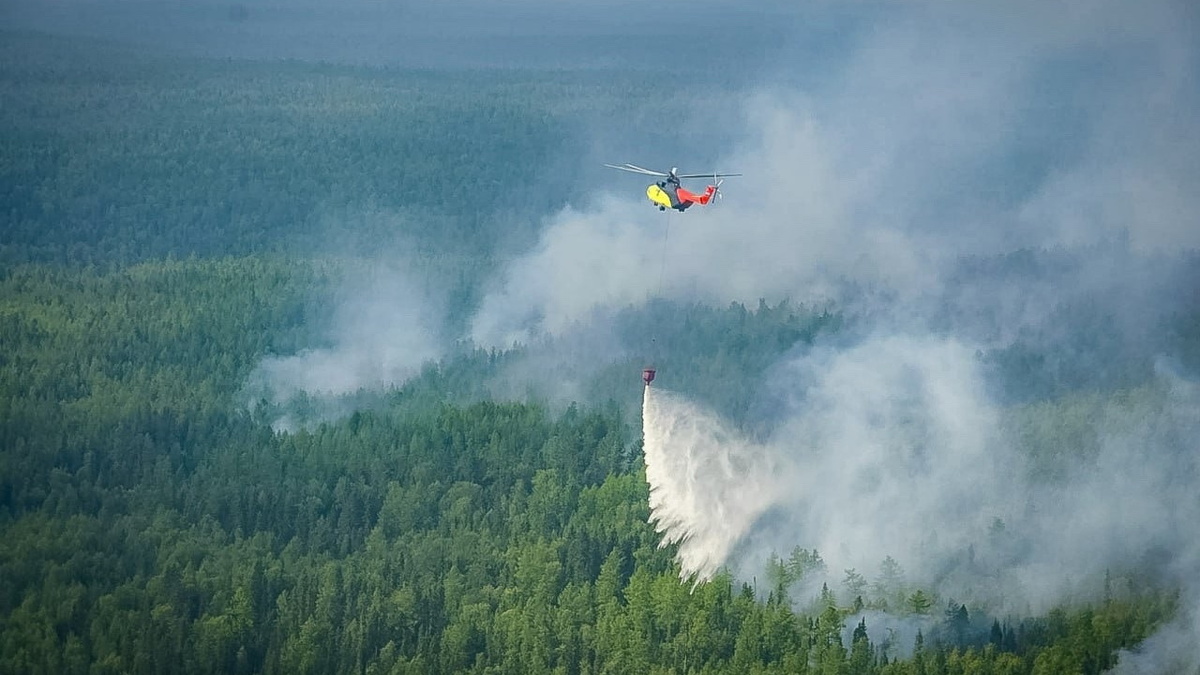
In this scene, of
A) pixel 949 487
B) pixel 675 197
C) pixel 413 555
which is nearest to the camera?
pixel 675 197

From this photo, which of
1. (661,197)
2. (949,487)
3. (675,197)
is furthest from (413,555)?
(949,487)

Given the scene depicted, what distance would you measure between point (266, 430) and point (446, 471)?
1999cm

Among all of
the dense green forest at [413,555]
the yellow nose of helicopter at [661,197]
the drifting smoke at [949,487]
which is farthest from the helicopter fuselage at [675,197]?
the dense green forest at [413,555]

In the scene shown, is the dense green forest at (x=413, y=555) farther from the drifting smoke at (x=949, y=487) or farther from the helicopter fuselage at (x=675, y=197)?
the helicopter fuselage at (x=675, y=197)

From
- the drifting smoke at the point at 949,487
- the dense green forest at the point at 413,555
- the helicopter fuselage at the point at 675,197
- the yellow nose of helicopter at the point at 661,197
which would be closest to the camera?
the dense green forest at the point at 413,555

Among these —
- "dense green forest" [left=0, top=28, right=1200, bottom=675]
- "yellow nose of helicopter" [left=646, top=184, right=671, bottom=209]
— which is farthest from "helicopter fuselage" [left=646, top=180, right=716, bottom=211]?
"dense green forest" [left=0, top=28, right=1200, bottom=675]

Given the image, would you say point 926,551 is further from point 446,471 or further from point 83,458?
point 83,458

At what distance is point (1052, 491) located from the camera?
5576 inches

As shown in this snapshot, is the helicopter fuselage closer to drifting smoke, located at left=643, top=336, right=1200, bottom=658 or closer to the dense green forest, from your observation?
drifting smoke, located at left=643, top=336, right=1200, bottom=658

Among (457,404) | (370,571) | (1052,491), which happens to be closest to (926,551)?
(1052,491)

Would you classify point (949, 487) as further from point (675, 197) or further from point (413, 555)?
point (413, 555)

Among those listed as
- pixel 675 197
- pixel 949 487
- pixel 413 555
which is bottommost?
pixel 413 555

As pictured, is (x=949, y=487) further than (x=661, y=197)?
Yes

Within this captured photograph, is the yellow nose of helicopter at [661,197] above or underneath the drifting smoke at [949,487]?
above
